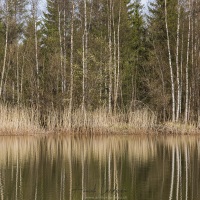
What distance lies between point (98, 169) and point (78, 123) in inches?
345

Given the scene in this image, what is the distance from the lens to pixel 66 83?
921 inches

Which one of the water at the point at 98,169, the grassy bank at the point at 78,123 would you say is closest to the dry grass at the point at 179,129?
the grassy bank at the point at 78,123

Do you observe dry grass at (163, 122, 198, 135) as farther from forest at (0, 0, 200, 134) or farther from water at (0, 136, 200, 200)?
water at (0, 136, 200, 200)

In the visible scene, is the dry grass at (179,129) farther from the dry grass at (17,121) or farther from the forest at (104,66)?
the dry grass at (17,121)

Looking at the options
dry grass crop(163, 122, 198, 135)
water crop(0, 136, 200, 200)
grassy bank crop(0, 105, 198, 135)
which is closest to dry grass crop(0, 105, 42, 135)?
grassy bank crop(0, 105, 198, 135)

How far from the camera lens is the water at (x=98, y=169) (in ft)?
27.1

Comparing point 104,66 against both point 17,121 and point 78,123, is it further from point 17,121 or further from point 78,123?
point 17,121

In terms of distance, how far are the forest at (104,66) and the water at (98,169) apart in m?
3.72

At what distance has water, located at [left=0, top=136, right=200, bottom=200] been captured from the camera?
8266 mm

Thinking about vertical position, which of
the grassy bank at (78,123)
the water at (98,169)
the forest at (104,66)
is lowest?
the water at (98,169)

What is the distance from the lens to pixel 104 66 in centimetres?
2302

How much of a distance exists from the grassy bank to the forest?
0.22ft

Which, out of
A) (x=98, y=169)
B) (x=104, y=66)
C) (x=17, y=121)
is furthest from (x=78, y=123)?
(x=98, y=169)

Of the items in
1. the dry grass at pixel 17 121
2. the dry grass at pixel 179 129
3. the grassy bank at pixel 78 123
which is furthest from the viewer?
the dry grass at pixel 179 129
